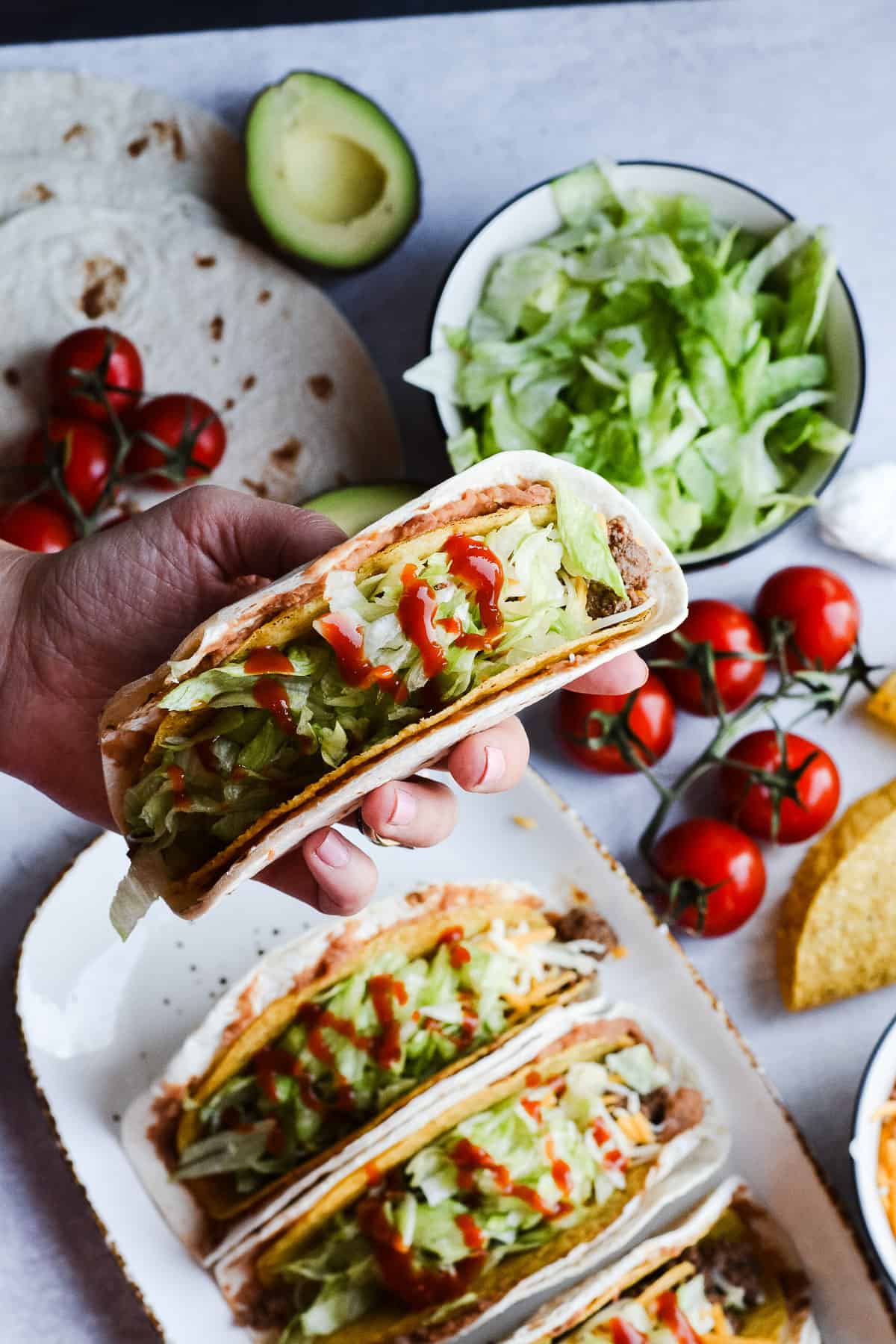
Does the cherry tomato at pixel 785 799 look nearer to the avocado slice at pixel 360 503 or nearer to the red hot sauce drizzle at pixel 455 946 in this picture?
the red hot sauce drizzle at pixel 455 946

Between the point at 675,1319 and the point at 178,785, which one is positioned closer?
the point at 178,785

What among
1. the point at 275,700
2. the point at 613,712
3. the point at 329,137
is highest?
the point at 329,137

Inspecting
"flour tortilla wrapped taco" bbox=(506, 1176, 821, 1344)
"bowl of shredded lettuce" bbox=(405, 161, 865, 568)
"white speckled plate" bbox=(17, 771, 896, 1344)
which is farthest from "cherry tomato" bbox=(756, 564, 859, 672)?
"flour tortilla wrapped taco" bbox=(506, 1176, 821, 1344)

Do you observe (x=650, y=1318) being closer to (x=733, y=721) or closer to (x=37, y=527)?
(x=733, y=721)

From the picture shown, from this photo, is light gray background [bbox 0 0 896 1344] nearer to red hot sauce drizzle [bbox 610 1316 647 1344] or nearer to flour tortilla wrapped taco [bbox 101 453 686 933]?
red hot sauce drizzle [bbox 610 1316 647 1344]

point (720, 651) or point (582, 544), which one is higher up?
point (582, 544)

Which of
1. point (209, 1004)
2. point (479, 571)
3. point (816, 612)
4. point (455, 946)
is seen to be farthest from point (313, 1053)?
point (816, 612)

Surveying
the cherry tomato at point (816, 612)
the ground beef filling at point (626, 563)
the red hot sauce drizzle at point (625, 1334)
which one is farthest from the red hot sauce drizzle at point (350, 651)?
the red hot sauce drizzle at point (625, 1334)

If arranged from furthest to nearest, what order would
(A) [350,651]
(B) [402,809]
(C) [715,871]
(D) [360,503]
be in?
(C) [715,871], (D) [360,503], (B) [402,809], (A) [350,651]

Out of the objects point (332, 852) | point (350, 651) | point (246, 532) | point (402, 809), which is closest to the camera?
point (350, 651)
